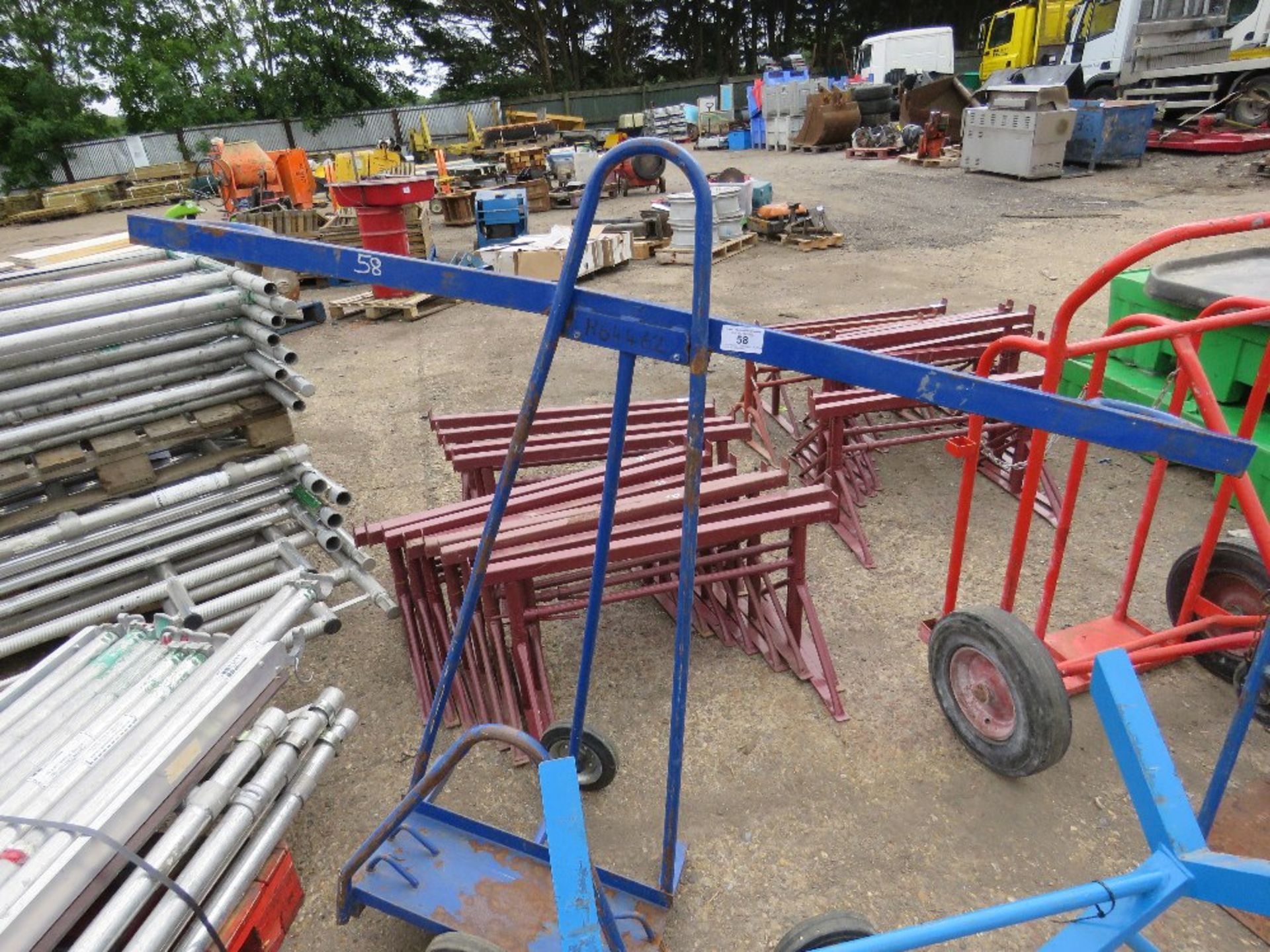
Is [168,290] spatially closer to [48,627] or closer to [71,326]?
[71,326]

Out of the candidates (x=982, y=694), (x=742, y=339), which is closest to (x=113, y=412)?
(x=742, y=339)

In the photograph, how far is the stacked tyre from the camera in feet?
74.4

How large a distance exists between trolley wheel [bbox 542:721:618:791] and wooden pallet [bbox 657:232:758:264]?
30.5 feet

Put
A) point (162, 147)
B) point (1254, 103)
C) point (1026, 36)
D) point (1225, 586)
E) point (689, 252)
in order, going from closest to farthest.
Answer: point (1225, 586), point (689, 252), point (1254, 103), point (1026, 36), point (162, 147)

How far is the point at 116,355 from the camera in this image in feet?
12.2

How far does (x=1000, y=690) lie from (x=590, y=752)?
1592mm

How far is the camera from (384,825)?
88.7 inches

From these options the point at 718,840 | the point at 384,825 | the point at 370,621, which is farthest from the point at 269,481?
the point at 718,840

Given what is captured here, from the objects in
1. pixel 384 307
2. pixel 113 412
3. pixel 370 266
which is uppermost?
pixel 370 266

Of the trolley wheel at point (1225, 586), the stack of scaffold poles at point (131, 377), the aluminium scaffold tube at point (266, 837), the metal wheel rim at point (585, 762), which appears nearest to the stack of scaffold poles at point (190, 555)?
the stack of scaffold poles at point (131, 377)

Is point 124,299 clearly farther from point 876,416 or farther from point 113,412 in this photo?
point 876,416

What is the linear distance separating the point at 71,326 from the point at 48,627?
4.62ft

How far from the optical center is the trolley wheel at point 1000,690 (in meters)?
Answer: 2.67

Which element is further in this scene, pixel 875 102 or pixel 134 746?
pixel 875 102
